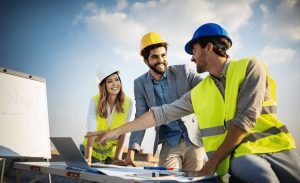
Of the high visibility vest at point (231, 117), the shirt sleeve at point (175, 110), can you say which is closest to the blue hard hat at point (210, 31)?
the high visibility vest at point (231, 117)

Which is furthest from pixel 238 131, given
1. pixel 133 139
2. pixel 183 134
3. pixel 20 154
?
pixel 20 154

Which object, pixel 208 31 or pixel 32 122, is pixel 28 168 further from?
pixel 32 122

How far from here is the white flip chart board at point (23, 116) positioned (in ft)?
15.0

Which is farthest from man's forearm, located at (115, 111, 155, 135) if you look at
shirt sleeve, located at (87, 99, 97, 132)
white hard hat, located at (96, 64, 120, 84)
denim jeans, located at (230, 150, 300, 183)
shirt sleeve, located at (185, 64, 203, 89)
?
white hard hat, located at (96, 64, 120, 84)

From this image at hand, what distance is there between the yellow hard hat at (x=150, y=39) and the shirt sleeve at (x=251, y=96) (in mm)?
2190

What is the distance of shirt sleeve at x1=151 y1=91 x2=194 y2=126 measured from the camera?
2.75 meters

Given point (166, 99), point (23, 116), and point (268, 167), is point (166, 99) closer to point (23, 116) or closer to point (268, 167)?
point (268, 167)

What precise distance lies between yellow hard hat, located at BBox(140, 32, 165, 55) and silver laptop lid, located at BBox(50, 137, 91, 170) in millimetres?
2070

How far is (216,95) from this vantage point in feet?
7.56

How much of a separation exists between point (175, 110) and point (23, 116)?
3064mm

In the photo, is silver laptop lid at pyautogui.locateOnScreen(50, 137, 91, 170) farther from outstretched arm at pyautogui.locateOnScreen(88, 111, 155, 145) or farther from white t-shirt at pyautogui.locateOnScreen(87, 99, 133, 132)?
white t-shirt at pyautogui.locateOnScreen(87, 99, 133, 132)

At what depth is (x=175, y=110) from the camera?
2.82 meters

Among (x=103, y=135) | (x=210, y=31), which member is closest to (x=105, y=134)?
(x=103, y=135)

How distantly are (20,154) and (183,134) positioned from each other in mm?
2612
